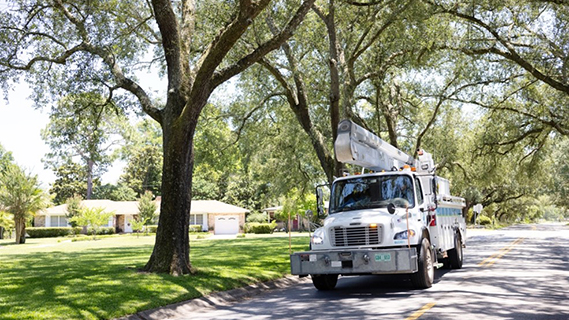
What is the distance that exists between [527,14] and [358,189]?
13.8 meters

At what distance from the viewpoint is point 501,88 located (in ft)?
93.5

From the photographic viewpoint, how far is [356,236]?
1123 cm

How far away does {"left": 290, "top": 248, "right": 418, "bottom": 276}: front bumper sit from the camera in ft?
34.1

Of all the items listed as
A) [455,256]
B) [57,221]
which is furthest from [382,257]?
[57,221]

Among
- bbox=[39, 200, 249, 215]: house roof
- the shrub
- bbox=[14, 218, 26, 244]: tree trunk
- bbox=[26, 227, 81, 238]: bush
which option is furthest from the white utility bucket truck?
bbox=[39, 200, 249, 215]: house roof

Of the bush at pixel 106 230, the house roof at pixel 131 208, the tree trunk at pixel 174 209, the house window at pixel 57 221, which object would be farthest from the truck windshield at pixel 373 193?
the house window at pixel 57 221

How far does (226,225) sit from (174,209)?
158 ft

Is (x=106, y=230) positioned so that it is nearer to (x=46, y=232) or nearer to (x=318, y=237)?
(x=46, y=232)

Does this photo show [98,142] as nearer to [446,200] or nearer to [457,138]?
[446,200]

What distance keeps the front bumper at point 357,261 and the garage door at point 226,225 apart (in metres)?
50.1

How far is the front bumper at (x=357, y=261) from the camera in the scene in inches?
409

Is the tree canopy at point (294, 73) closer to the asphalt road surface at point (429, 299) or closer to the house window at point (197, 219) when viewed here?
the asphalt road surface at point (429, 299)

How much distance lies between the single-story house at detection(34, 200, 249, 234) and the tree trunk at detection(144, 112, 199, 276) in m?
47.8

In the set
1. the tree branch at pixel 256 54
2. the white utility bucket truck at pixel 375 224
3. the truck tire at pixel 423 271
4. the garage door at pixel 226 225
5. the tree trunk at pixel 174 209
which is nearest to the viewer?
the white utility bucket truck at pixel 375 224
